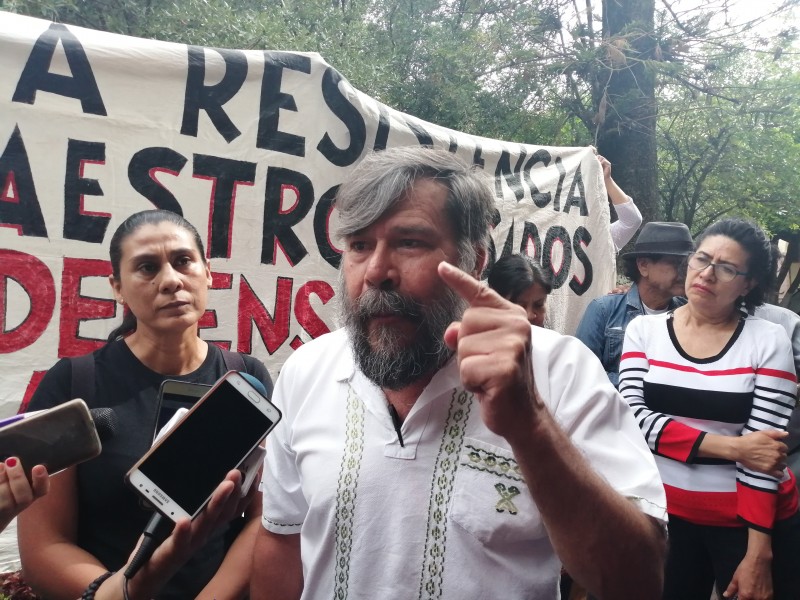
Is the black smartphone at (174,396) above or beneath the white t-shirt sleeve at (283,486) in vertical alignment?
above

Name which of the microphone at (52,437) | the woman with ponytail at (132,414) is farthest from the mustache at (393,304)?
the microphone at (52,437)

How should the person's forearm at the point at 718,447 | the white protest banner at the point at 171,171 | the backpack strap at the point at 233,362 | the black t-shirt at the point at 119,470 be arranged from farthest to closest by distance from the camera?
1. the white protest banner at the point at 171,171
2. the person's forearm at the point at 718,447
3. the backpack strap at the point at 233,362
4. the black t-shirt at the point at 119,470

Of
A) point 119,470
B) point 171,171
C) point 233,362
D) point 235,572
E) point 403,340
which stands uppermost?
point 171,171

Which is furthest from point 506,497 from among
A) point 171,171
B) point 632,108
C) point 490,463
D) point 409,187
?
point 632,108

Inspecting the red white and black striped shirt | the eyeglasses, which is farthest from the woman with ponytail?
the eyeglasses

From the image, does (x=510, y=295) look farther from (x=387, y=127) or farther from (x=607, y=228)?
(x=607, y=228)

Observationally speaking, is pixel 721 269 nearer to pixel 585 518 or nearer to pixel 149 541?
pixel 585 518

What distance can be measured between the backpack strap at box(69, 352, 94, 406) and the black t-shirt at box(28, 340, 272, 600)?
1 cm

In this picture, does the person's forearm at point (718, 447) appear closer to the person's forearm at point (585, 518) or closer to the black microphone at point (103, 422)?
the person's forearm at point (585, 518)

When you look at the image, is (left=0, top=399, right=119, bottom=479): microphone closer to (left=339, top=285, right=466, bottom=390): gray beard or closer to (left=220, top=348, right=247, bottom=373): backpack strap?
(left=339, top=285, right=466, bottom=390): gray beard

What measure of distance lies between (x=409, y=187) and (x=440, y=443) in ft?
1.96

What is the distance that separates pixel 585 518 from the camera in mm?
1087

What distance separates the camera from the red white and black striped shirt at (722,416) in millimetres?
2180

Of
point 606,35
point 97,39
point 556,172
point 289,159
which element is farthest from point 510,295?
point 606,35
